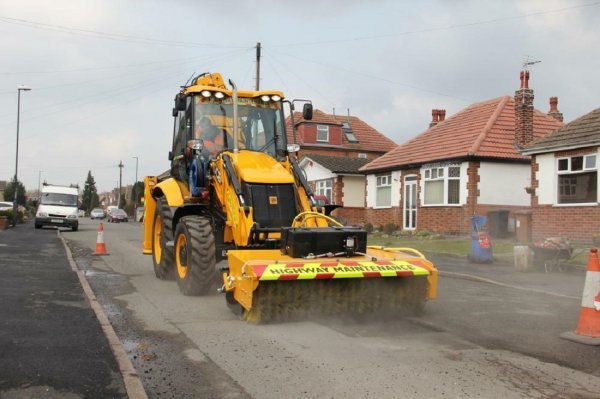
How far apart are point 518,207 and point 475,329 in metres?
17.8

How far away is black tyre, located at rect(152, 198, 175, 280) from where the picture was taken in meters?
9.48

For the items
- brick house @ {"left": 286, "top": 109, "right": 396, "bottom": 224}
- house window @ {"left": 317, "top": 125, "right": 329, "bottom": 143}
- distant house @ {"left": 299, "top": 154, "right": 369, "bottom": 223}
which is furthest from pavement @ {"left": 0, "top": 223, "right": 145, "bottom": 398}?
house window @ {"left": 317, "top": 125, "right": 329, "bottom": 143}

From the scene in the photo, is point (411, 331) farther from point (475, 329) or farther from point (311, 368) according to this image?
point (311, 368)

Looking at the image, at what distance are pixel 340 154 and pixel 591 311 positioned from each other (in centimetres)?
3785

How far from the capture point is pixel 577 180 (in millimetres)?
17844

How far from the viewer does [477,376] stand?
4.66 m

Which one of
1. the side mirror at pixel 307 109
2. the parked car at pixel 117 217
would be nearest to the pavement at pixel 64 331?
the side mirror at pixel 307 109

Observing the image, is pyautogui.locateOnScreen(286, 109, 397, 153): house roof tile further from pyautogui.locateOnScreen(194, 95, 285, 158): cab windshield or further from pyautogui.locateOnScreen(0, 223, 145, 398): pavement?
pyautogui.locateOnScreen(0, 223, 145, 398): pavement

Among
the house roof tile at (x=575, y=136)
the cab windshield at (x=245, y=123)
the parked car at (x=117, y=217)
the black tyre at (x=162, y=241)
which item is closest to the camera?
the cab windshield at (x=245, y=123)

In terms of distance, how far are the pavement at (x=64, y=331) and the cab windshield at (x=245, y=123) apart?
330 centimetres

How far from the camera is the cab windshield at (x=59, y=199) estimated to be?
29.7 meters

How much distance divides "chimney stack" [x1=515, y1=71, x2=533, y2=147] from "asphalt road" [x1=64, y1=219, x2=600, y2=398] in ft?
52.0

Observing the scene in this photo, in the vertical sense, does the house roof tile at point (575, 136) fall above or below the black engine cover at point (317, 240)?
above

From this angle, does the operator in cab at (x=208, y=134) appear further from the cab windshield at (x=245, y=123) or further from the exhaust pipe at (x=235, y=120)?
the exhaust pipe at (x=235, y=120)
